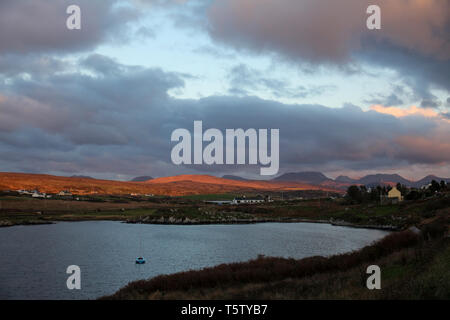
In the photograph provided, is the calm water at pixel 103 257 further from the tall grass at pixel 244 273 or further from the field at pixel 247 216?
the field at pixel 247 216

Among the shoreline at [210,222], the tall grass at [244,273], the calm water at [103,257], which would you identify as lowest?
the shoreline at [210,222]

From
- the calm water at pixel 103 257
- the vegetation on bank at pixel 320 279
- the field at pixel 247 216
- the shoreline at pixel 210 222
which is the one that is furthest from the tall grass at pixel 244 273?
the shoreline at pixel 210 222

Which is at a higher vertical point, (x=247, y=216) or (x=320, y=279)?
(x=320, y=279)

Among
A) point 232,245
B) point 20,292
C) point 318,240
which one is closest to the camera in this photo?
point 20,292

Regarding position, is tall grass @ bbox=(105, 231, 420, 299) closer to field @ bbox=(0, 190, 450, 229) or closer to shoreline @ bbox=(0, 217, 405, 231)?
field @ bbox=(0, 190, 450, 229)

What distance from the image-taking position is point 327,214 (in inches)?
6102

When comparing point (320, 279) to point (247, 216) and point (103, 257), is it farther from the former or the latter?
point (247, 216)

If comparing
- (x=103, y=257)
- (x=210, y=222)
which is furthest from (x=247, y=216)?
(x=103, y=257)

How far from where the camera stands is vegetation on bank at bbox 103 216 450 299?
2153cm

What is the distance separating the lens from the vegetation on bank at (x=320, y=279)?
21.5 m

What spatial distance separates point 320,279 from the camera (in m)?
29.0
